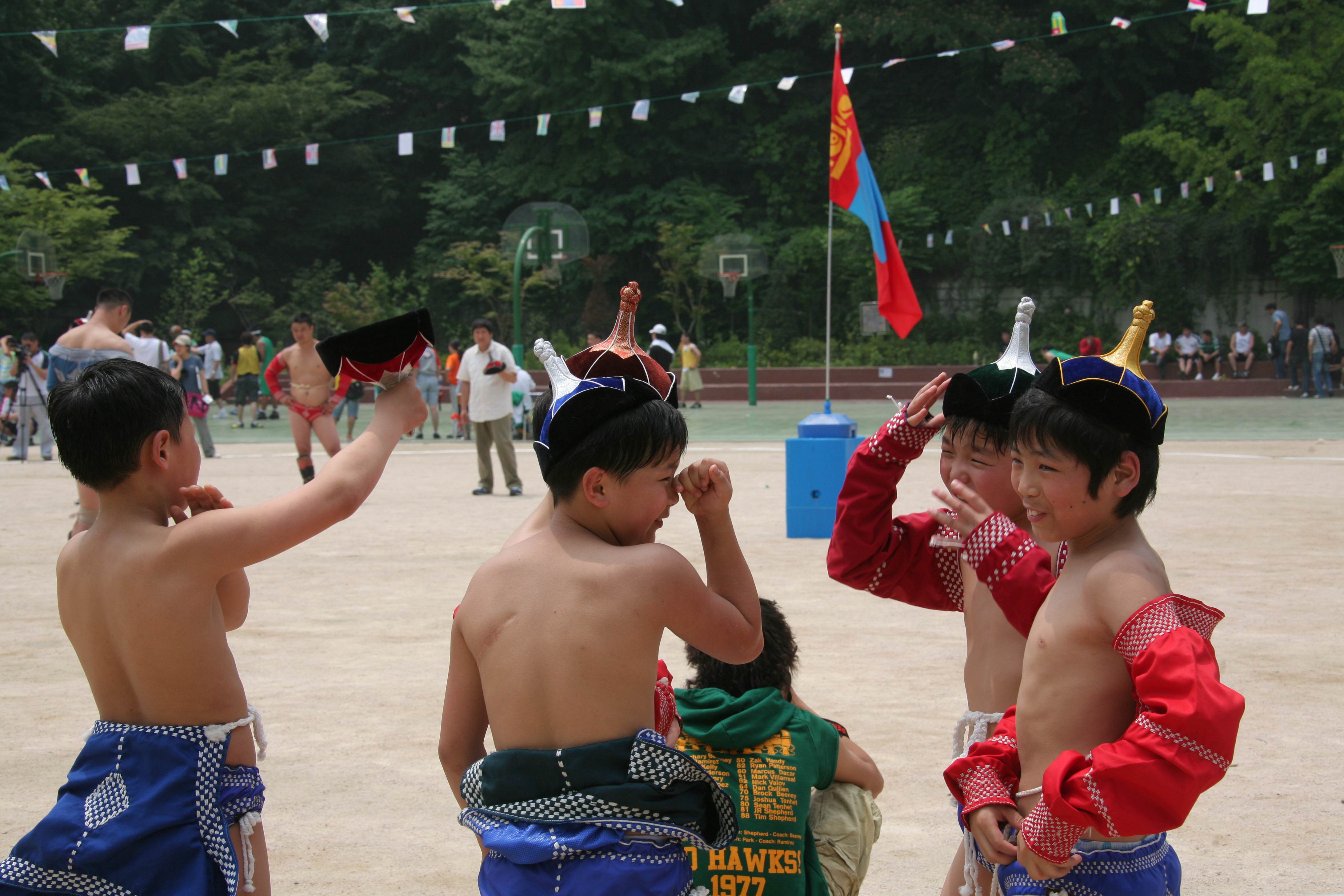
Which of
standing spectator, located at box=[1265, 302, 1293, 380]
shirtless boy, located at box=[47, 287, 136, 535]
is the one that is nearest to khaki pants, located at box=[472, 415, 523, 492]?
shirtless boy, located at box=[47, 287, 136, 535]

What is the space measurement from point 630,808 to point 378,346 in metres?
0.88

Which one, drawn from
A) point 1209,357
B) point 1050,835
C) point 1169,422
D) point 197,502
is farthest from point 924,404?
point 1209,357

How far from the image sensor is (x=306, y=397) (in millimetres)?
11086

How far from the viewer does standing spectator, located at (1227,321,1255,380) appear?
93.8 feet

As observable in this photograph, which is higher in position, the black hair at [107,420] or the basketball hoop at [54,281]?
the basketball hoop at [54,281]

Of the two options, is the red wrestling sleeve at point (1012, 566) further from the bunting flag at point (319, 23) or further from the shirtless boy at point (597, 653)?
the bunting flag at point (319, 23)

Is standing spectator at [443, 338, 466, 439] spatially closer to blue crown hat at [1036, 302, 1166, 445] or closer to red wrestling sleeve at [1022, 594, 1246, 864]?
blue crown hat at [1036, 302, 1166, 445]

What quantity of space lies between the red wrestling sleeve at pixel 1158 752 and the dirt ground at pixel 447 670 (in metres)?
1.40

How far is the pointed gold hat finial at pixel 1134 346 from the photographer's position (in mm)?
1960

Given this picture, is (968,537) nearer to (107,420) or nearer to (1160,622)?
(1160,622)

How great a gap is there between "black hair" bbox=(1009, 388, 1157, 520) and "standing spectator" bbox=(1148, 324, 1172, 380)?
29.6 m

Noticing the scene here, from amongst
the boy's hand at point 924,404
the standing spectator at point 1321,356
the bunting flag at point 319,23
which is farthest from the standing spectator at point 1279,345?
the boy's hand at point 924,404

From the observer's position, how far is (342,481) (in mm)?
2100

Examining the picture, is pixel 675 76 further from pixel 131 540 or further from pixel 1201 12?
pixel 131 540
